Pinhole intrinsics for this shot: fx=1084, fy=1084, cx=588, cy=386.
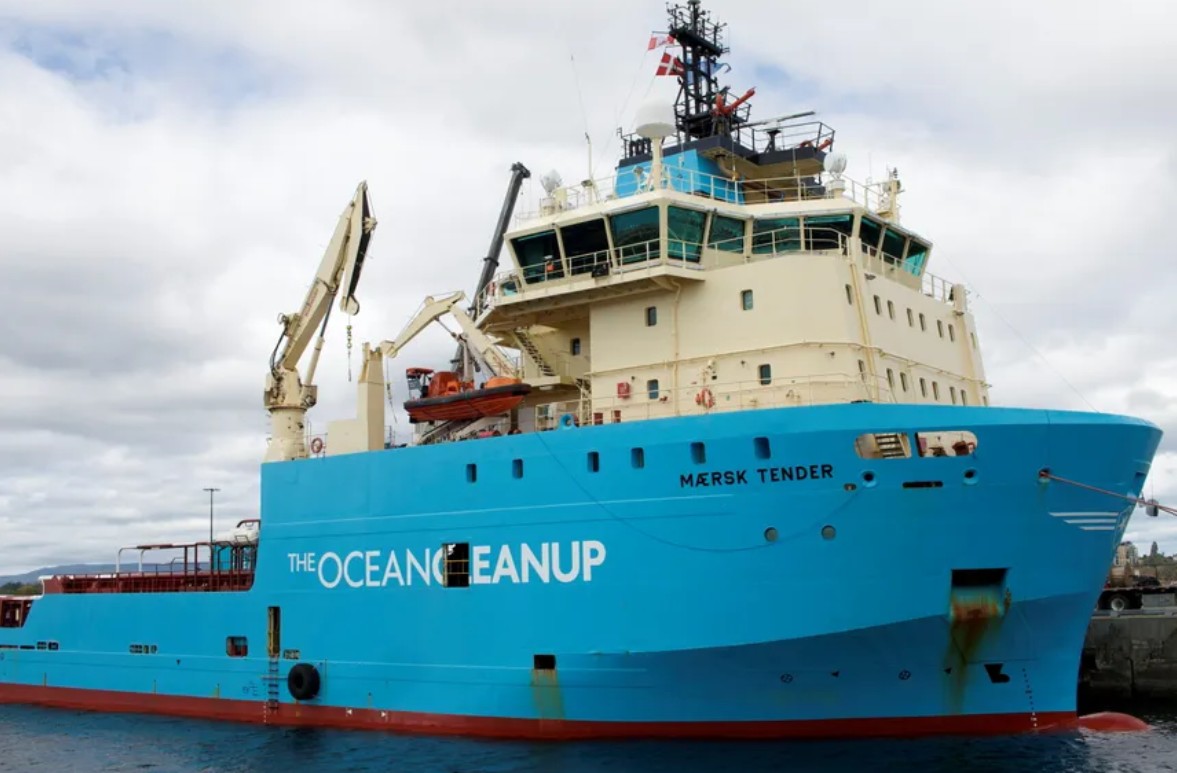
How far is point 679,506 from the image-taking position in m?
14.2

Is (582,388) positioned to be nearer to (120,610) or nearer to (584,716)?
(584,716)

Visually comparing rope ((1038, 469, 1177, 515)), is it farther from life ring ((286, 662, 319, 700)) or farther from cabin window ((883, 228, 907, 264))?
life ring ((286, 662, 319, 700))

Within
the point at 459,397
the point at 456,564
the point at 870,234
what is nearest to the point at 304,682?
the point at 456,564

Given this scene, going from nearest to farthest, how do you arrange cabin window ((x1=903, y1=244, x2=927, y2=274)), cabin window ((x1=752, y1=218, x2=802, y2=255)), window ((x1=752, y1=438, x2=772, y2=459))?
window ((x1=752, y1=438, x2=772, y2=459))
cabin window ((x1=752, y1=218, x2=802, y2=255))
cabin window ((x1=903, y1=244, x2=927, y2=274))

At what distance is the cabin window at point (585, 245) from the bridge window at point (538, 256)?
214 millimetres

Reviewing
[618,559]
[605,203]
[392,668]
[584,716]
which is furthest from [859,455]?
[392,668]

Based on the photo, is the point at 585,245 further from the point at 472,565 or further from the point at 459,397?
the point at 472,565

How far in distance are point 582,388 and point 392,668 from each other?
523cm

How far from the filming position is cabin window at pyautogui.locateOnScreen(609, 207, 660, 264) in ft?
54.4

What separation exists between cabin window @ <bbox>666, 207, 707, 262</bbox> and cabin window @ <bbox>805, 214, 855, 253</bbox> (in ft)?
5.62

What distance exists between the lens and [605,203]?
56.4 ft

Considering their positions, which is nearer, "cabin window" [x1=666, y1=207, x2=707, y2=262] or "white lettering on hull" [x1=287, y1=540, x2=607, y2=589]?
"white lettering on hull" [x1=287, y1=540, x2=607, y2=589]

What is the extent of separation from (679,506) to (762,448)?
134cm

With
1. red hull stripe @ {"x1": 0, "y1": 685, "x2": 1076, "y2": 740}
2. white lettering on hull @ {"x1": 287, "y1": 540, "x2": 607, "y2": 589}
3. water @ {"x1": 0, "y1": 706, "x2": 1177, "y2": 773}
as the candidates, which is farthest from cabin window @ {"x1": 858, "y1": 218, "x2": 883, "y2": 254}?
water @ {"x1": 0, "y1": 706, "x2": 1177, "y2": 773}
